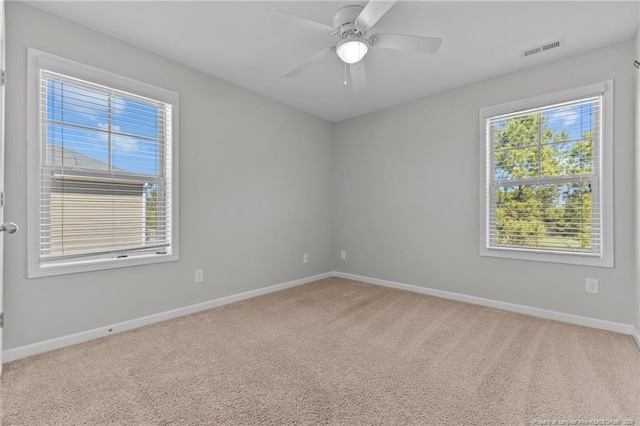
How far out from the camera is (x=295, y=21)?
74.0 inches

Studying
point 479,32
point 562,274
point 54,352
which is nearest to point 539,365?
point 562,274

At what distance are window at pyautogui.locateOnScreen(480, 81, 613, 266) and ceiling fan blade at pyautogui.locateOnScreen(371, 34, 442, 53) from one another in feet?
5.28

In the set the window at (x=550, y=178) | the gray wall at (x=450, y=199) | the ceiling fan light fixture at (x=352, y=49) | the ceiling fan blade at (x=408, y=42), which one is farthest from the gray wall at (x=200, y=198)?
the window at (x=550, y=178)

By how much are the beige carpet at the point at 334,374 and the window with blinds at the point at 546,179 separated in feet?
2.61

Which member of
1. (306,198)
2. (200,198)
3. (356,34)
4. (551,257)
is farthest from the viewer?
(306,198)

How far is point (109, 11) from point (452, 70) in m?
2.98

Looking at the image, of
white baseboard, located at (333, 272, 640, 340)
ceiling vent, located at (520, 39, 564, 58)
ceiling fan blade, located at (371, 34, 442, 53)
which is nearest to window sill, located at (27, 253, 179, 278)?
ceiling fan blade, located at (371, 34, 442, 53)

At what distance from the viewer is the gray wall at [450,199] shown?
2551mm

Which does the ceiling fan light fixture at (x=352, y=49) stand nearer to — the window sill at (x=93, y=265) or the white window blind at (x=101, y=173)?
the white window blind at (x=101, y=173)

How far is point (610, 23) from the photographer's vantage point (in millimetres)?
2287

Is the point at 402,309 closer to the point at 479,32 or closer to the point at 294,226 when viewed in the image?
the point at 294,226

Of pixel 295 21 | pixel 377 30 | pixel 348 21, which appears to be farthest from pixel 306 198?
pixel 295 21

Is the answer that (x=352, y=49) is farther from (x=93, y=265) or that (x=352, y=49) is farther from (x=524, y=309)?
(x=524, y=309)

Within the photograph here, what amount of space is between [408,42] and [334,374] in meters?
2.23
